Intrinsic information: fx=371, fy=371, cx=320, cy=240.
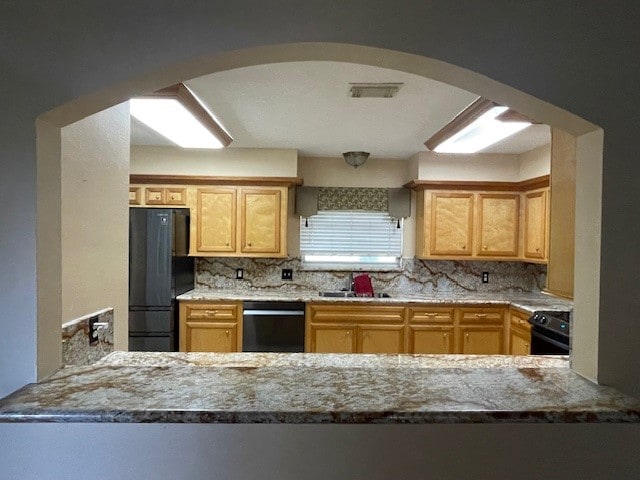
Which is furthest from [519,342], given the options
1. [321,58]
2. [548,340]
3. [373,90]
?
[321,58]

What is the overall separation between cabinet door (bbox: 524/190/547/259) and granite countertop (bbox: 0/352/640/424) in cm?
285

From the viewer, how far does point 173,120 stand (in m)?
2.63

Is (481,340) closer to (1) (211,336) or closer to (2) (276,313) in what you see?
(2) (276,313)

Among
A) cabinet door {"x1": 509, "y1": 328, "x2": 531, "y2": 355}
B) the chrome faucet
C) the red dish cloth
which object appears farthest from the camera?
the chrome faucet

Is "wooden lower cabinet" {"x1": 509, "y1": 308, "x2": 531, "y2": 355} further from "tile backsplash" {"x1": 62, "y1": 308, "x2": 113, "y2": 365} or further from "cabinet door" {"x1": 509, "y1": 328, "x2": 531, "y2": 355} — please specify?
"tile backsplash" {"x1": 62, "y1": 308, "x2": 113, "y2": 365}

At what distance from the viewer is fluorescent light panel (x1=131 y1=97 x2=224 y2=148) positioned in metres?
2.22

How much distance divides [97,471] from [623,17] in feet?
5.80

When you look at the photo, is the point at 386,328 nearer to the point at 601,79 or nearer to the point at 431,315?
the point at 431,315

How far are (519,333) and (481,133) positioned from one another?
1.88m

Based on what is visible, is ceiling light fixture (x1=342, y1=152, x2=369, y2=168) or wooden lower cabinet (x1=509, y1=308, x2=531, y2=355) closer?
wooden lower cabinet (x1=509, y1=308, x2=531, y2=355)

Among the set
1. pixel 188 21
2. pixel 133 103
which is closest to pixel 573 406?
pixel 188 21

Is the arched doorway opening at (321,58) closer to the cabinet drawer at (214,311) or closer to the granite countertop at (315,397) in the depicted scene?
the granite countertop at (315,397)

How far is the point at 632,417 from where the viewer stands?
35.9 inches

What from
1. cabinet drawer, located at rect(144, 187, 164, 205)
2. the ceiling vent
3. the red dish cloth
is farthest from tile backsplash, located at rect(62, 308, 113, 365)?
the red dish cloth
